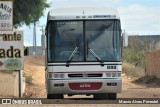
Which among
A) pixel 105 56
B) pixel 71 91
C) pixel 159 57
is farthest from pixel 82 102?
pixel 159 57

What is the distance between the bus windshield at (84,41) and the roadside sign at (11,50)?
6.19 metres

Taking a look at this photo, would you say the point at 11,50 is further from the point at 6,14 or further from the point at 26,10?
the point at 26,10

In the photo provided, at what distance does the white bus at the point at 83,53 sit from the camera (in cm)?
1622

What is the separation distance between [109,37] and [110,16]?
75 cm

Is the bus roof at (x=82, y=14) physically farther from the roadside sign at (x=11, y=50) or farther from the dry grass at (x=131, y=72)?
the dry grass at (x=131, y=72)

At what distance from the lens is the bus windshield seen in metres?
16.3

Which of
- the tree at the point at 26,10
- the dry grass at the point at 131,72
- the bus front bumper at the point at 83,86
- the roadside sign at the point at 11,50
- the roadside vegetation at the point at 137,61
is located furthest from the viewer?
the dry grass at the point at 131,72

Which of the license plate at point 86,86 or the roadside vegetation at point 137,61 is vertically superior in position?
the license plate at point 86,86

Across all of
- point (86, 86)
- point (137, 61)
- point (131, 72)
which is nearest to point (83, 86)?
point (86, 86)

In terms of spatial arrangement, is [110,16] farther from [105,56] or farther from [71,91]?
[71,91]

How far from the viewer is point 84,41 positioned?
16.4 metres

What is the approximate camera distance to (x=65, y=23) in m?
16.5

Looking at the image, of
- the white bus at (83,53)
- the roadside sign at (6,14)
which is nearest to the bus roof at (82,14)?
the white bus at (83,53)

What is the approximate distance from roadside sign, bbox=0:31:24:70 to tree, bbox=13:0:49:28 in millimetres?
10178
